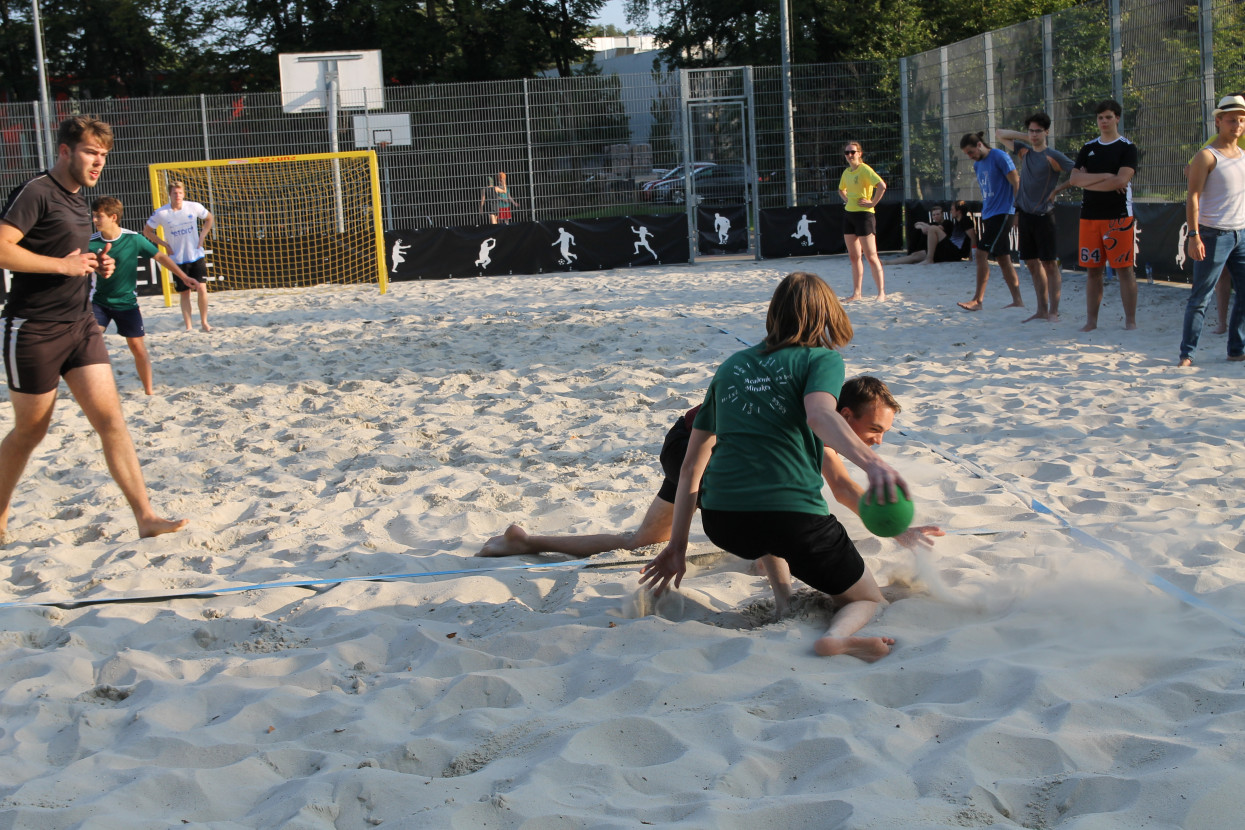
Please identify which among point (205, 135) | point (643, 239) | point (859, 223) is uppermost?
point (205, 135)

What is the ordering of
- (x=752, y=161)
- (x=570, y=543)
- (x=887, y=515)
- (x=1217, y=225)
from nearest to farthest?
(x=887, y=515)
(x=570, y=543)
(x=1217, y=225)
(x=752, y=161)

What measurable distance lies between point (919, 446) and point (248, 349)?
6433 millimetres

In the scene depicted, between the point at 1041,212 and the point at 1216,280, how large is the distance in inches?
95.4

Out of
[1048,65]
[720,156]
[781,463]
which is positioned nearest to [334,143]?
[720,156]

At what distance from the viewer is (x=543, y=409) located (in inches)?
267

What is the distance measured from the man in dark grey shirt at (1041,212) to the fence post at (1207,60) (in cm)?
167

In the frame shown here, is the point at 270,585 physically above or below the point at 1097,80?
below

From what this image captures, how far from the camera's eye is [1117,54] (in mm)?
11312

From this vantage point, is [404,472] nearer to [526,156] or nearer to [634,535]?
[634,535]

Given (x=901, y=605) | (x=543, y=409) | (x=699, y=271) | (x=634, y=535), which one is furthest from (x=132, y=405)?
(x=699, y=271)

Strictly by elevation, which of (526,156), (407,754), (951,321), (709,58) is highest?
(709,58)

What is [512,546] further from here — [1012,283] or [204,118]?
[204,118]

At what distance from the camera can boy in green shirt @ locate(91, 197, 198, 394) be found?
7.63 meters

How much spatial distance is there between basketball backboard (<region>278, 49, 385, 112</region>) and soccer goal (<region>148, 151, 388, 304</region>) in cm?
97
